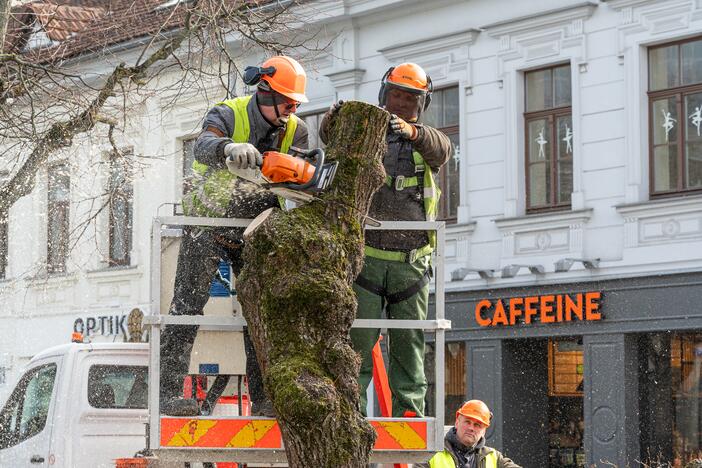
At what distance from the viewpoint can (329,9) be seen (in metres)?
23.5

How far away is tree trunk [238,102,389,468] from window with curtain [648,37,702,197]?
1218cm

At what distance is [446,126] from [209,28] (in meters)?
7.01

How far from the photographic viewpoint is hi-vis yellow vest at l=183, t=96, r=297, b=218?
7.66m

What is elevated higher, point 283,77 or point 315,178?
point 283,77

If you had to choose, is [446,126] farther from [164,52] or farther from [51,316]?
[51,316]

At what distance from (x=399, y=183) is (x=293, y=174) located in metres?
0.98

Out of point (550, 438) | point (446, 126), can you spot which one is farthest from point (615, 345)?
point (446, 126)

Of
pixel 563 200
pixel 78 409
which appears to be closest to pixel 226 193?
pixel 78 409

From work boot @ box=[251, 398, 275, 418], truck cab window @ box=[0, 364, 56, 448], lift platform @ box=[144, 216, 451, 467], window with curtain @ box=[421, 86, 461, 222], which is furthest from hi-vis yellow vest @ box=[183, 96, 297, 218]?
window with curtain @ box=[421, 86, 461, 222]

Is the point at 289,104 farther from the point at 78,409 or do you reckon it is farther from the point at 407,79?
the point at 78,409

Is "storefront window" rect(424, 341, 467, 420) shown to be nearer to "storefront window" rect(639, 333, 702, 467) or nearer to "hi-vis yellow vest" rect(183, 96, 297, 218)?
"storefront window" rect(639, 333, 702, 467)

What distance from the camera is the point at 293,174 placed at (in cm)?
716

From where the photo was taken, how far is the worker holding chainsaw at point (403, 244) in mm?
7770

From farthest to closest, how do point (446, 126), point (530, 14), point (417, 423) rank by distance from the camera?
1. point (446, 126)
2. point (530, 14)
3. point (417, 423)
